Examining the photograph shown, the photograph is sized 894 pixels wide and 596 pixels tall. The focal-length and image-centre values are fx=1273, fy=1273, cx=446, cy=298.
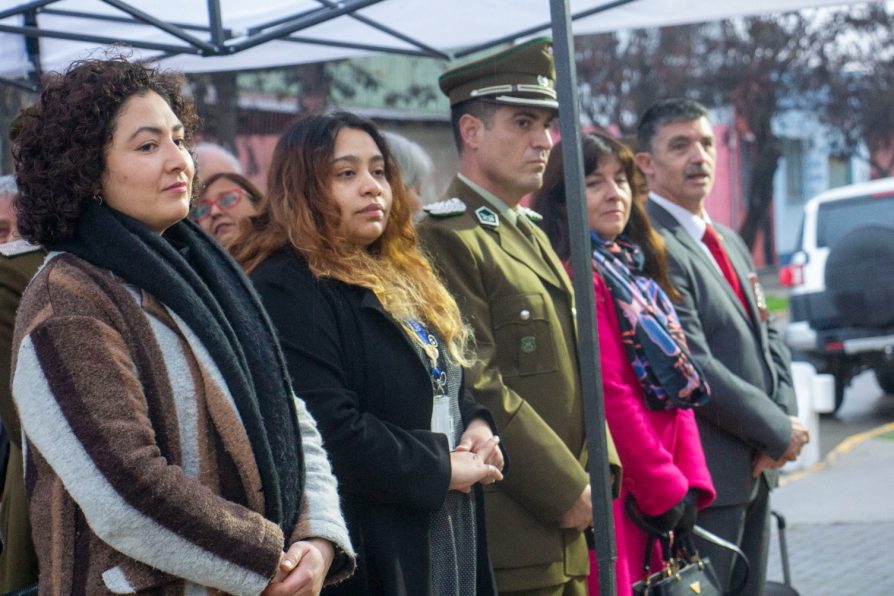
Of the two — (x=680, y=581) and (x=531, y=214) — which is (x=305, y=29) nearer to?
(x=531, y=214)

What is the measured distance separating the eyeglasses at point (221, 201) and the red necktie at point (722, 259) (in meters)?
1.73

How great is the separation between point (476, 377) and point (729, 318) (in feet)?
4.48

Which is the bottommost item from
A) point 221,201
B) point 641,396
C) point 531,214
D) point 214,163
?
point 641,396

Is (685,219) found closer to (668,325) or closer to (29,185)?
(668,325)

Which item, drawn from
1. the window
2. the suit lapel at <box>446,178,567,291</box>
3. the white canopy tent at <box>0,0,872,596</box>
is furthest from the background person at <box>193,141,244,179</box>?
the window

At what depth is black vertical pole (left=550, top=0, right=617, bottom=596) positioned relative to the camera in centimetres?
274

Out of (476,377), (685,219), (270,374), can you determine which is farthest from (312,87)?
(270,374)

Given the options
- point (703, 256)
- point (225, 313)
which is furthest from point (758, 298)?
point (225, 313)

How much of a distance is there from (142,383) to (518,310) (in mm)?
1459

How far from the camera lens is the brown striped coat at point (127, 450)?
205 cm

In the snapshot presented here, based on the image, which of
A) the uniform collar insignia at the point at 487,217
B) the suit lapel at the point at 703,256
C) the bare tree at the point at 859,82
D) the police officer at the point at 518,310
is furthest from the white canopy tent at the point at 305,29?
the bare tree at the point at 859,82

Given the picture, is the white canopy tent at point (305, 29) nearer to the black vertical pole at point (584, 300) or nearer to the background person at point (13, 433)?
the background person at point (13, 433)

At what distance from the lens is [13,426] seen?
10.1ft

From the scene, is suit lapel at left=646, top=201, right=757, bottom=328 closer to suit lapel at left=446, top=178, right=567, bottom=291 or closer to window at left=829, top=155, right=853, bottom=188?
suit lapel at left=446, top=178, right=567, bottom=291
